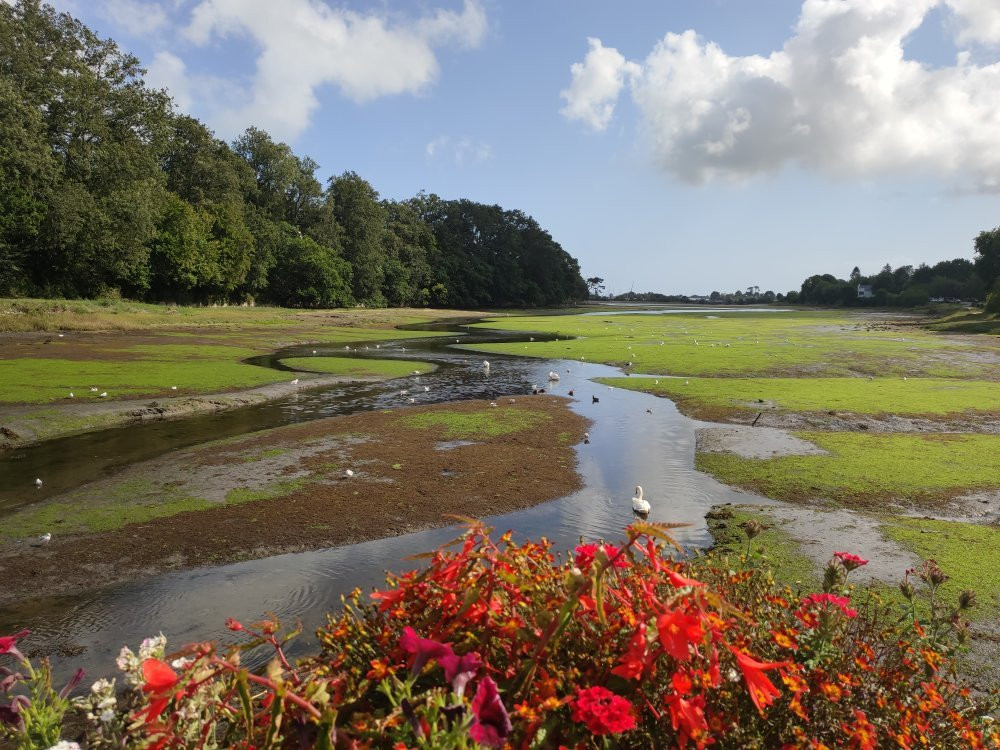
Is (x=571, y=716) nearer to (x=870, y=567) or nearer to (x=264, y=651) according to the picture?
(x=264, y=651)

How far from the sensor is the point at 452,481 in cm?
1048

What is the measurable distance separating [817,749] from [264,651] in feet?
16.2

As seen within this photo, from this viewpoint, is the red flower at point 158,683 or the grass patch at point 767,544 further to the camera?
the grass patch at point 767,544

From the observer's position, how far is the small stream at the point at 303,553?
19.5ft

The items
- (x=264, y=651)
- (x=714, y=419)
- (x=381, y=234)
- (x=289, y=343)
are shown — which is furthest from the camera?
(x=381, y=234)

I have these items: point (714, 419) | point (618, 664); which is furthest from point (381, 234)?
point (618, 664)

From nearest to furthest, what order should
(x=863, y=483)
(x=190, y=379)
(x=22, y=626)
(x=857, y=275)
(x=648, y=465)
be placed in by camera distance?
(x=22, y=626) < (x=863, y=483) < (x=648, y=465) < (x=190, y=379) < (x=857, y=275)

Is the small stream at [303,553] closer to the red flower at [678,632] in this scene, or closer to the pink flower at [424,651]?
the pink flower at [424,651]

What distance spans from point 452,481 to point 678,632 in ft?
29.5

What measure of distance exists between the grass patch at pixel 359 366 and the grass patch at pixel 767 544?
1688 cm

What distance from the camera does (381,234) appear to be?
9275 cm

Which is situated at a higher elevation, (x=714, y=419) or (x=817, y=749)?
(x=817, y=749)

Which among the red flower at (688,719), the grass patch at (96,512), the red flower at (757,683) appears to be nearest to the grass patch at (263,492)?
the grass patch at (96,512)

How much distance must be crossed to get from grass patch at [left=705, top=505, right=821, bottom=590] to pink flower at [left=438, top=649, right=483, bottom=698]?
4.74 meters
